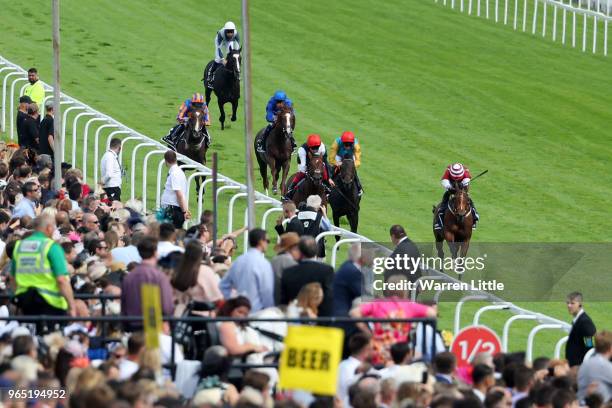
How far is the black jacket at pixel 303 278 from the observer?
34.9 feet

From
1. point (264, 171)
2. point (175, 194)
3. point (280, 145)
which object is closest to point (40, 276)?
point (175, 194)

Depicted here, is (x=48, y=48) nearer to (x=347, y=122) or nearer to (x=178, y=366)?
(x=347, y=122)

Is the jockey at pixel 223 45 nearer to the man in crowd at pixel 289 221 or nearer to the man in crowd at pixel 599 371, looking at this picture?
the man in crowd at pixel 289 221

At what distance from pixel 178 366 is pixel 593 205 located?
566 inches

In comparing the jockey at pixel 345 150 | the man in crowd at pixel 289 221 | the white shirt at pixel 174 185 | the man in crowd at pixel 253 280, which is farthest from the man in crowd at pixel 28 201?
the jockey at pixel 345 150

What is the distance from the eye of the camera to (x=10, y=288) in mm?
10906

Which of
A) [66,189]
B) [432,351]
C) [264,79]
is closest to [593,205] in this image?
[264,79]

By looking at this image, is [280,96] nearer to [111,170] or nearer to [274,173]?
[274,173]

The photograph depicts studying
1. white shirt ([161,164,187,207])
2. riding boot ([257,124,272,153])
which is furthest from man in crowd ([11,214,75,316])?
riding boot ([257,124,272,153])

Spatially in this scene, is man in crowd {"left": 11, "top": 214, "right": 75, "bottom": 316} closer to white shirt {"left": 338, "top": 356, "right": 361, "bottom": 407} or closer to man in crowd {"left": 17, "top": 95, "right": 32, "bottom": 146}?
white shirt {"left": 338, "top": 356, "right": 361, "bottom": 407}

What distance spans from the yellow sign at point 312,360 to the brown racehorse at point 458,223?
31.0 ft

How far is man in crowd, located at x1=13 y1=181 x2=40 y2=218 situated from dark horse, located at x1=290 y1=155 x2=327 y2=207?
4.98 meters

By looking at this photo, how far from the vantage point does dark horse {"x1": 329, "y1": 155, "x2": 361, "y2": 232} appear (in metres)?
19.0

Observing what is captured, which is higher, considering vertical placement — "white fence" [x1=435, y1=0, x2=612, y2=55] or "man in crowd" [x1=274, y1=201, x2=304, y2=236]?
"white fence" [x1=435, y1=0, x2=612, y2=55]
